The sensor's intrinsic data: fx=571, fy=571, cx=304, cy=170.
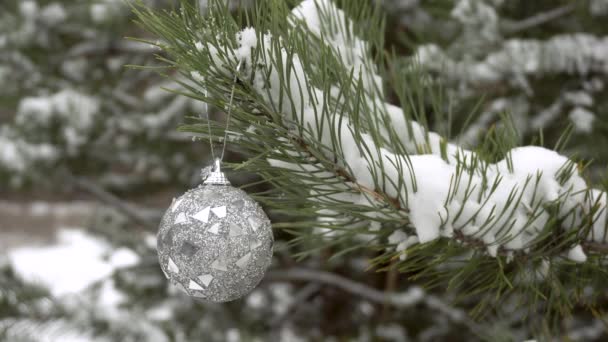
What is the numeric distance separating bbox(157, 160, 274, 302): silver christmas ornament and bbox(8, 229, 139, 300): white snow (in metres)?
0.87

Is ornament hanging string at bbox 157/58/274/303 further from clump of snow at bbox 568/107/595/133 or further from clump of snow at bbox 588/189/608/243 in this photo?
clump of snow at bbox 568/107/595/133

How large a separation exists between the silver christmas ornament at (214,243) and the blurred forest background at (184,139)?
56 cm

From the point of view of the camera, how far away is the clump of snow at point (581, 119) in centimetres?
87

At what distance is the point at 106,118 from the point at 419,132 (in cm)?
113

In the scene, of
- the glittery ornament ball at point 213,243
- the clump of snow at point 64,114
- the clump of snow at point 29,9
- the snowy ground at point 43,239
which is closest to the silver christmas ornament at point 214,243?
the glittery ornament ball at point 213,243

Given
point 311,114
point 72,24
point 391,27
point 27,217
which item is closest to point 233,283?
point 311,114

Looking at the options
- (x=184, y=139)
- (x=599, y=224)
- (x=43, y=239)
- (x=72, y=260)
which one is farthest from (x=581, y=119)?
(x=43, y=239)

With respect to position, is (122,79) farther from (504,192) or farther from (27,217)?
(27,217)

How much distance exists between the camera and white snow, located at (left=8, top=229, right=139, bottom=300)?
1559 mm

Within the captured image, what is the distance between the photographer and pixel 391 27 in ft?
3.90

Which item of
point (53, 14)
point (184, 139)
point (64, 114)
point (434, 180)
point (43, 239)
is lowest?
point (43, 239)

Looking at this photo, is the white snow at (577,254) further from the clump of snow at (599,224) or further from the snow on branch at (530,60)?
the snow on branch at (530,60)

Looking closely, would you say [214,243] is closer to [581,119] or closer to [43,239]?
[581,119]

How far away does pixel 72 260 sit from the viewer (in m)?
2.92
